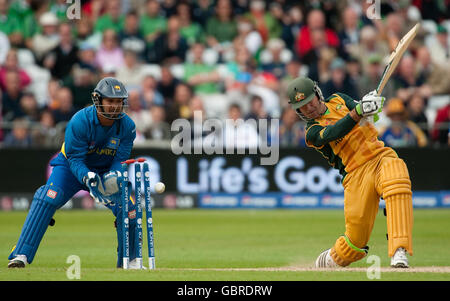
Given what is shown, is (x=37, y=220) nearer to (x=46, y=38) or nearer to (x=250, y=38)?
(x=46, y=38)

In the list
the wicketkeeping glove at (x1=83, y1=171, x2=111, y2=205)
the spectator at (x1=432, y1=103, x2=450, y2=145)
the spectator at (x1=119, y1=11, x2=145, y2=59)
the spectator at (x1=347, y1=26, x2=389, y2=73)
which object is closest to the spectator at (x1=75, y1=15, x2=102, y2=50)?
the spectator at (x1=119, y1=11, x2=145, y2=59)

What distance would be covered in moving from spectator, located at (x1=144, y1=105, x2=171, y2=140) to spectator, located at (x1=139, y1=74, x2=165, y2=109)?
54 centimetres

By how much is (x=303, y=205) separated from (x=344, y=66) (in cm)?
363

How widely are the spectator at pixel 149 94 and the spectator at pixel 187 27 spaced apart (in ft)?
6.84

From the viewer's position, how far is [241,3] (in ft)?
73.2

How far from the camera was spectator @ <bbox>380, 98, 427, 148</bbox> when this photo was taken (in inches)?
736

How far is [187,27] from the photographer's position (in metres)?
21.5

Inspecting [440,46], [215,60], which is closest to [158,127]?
[215,60]

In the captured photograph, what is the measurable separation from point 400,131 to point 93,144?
1060 cm

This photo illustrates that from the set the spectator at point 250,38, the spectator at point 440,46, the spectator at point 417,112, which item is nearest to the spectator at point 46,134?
the spectator at point 250,38

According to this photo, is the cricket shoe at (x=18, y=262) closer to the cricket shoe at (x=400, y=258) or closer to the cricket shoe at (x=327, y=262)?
the cricket shoe at (x=327, y=262)
